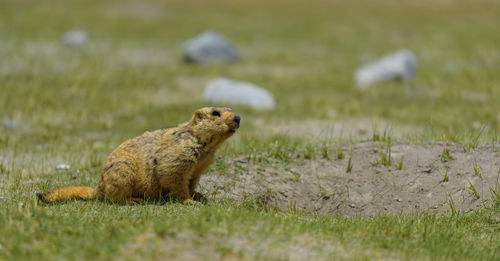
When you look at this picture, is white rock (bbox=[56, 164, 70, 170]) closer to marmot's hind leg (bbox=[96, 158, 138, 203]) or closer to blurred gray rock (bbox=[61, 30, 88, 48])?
marmot's hind leg (bbox=[96, 158, 138, 203])

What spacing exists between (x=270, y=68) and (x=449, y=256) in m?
17.2

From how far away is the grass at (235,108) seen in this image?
16.0 feet

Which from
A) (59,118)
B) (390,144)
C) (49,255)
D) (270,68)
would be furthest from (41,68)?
(49,255)

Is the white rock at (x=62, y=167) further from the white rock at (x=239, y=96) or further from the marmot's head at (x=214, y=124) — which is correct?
the white rock at (x=239, y=96)

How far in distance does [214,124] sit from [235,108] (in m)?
8.35

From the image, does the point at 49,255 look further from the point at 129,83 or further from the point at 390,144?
the point at 129,83

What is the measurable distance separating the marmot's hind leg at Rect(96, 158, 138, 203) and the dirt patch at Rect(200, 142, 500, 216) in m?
1.13

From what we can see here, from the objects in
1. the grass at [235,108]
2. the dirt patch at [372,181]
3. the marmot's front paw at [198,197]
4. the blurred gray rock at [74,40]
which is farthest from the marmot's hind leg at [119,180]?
the blurred gray rock at [74,40]

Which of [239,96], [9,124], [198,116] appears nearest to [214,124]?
[198,116]

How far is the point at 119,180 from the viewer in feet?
21.3

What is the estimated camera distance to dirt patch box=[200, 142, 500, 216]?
723 cm

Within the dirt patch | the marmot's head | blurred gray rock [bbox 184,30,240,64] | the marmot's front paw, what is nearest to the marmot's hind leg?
the marmot's front paw

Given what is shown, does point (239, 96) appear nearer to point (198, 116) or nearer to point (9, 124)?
point (9, 124)

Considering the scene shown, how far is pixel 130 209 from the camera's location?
6.07 meters
